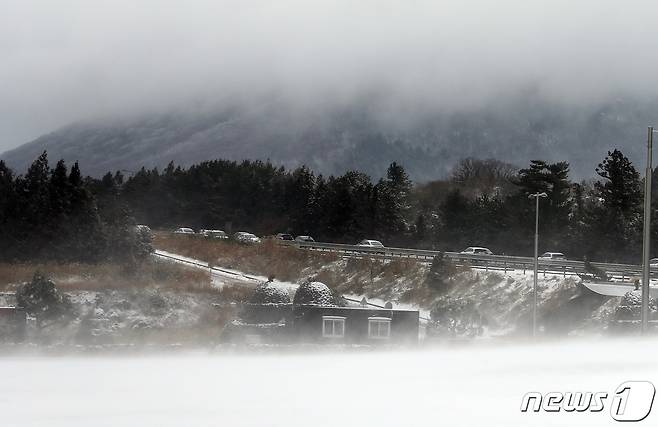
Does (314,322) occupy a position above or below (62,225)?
below

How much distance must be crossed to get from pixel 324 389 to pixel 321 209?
78.8 m

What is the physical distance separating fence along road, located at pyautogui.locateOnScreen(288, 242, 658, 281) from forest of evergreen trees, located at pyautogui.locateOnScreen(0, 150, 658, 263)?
6.85 meters

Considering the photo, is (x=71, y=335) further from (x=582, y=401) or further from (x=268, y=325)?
(x=582, y=401)

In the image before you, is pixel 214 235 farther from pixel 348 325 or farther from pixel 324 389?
pixel 324 389

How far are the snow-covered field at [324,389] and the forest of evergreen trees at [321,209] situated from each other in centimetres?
5328

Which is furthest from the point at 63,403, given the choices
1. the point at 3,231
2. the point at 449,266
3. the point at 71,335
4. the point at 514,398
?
the point at 3,231

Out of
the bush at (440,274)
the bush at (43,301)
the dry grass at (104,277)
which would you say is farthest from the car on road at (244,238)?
the bush at (43,301)

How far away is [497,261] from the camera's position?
67.1 m

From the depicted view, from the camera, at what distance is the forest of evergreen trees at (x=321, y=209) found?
71.1 meters

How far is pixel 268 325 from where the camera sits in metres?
39.3

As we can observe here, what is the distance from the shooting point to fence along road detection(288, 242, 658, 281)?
192ft

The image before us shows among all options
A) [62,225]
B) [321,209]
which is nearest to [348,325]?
[62,225]

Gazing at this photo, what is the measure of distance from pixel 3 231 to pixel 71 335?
24.7m

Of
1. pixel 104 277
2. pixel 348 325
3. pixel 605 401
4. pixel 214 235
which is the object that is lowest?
pixel 104 277
